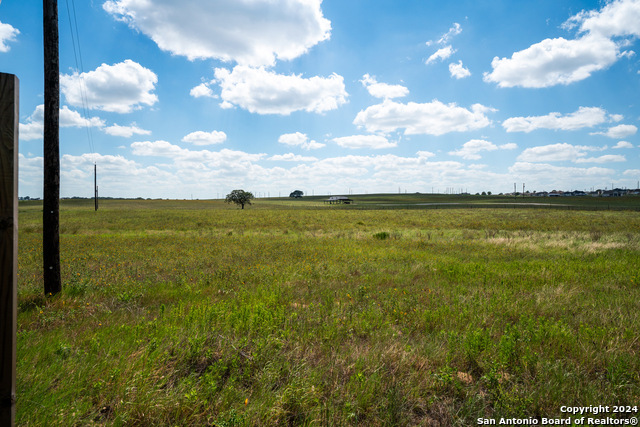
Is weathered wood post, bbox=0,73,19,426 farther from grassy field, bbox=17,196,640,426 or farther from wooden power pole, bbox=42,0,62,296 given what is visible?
wooden power pole, bbox=42,0,62,296

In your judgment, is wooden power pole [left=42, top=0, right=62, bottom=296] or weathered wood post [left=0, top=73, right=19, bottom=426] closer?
weathered wood post [left=0, top=73, right=19, bottom=426]

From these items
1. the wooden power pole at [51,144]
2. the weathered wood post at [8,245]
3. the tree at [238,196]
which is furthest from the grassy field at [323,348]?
the tree at [238,196]

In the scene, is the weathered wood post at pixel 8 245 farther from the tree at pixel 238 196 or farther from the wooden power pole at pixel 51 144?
the tree at pixel 238 196

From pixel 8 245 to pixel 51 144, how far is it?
293 inches

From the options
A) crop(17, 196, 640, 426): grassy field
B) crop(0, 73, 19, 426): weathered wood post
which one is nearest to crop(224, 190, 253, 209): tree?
crop(17, 196, 640, 426): grassy field

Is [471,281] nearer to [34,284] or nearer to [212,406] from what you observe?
[212,406]

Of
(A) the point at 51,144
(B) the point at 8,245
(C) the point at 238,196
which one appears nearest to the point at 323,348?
(B) the point at 8,245

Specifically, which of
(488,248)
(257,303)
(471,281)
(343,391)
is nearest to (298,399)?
(343,391)

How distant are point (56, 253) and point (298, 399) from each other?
7.84 meters

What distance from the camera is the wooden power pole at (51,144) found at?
713 cm

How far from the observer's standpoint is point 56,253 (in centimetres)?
751

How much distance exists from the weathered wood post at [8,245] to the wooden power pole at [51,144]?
23.1ft

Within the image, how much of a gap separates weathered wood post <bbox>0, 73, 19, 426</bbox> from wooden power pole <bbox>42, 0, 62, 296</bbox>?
7.06 m

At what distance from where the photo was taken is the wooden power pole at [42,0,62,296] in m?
7.13
